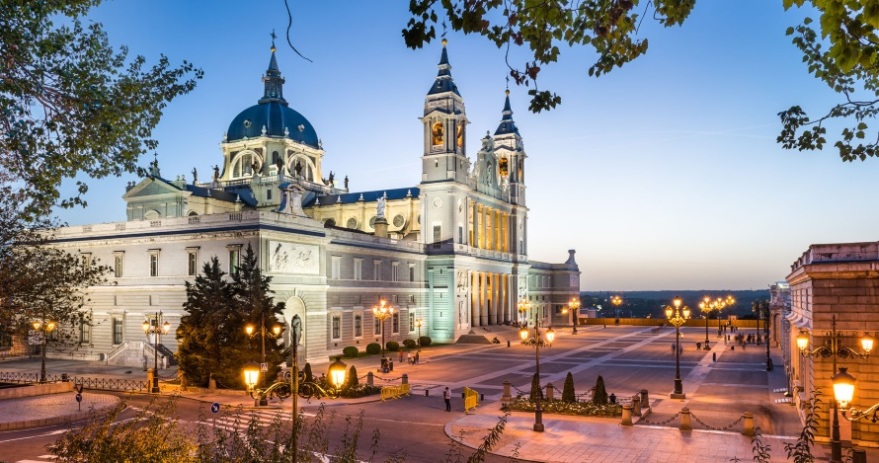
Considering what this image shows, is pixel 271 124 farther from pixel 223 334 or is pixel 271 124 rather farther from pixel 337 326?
pixel 223 334

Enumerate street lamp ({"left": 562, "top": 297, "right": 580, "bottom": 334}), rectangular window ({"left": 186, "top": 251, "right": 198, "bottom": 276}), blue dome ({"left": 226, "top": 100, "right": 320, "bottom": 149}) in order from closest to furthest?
rectangular window ({"left": 186, "top": 251, "right": 198, "bottom": 276}), blue dome ({"left": 226, "top": 100, "right": 320, "bottom": 149}), street lamp ({"left": 562, "top": 297, "right": 580, "bottom": 334})

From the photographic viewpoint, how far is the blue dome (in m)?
86.6

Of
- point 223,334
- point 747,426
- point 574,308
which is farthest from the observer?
point 574,308

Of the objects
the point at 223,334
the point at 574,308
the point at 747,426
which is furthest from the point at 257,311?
the point at 574,308

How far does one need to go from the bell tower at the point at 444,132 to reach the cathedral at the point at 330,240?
16 cm

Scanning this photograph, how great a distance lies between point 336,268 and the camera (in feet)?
188

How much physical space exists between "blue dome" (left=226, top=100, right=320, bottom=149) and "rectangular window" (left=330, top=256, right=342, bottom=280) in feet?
109

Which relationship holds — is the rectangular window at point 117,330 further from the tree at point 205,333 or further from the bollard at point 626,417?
the bollard at point 626,417

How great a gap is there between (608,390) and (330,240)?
25.9 meters

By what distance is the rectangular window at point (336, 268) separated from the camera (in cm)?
5691

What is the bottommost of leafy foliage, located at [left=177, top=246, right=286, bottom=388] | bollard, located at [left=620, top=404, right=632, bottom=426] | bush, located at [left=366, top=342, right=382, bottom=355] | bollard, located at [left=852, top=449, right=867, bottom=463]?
bush, located at [left=366, top=342, right=382, bottom=355]

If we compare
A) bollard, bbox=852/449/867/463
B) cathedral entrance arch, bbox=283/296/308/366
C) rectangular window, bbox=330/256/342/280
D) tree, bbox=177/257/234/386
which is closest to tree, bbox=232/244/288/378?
tree, bbox=177/257/234/386

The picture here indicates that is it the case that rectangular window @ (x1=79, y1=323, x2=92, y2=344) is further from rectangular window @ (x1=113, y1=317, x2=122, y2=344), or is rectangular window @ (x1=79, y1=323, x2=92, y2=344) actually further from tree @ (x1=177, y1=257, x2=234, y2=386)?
tree @ (x1=177, y1=257, x2=234, y2=386)

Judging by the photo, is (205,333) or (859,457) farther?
(205,333)
